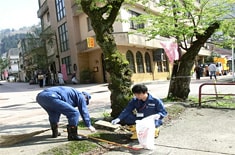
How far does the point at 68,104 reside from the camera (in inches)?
211

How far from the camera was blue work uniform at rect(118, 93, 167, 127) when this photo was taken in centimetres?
569

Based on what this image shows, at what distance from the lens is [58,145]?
17.0 feet

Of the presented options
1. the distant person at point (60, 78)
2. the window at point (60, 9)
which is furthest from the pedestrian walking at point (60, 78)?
the window at point (60, 9)

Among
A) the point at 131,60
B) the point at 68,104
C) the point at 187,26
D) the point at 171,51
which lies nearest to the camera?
the point at 68,104

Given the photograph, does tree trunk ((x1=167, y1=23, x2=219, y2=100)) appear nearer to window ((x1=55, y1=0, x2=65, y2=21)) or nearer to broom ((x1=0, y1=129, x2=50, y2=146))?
broom ((x1=0, y1=129, x2=50, y2=146))

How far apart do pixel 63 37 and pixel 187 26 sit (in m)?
21.9

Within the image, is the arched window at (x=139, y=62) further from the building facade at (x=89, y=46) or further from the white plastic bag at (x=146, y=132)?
the white plastic bag at (x=146, y=132)

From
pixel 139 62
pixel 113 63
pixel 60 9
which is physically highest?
pixel 60 9

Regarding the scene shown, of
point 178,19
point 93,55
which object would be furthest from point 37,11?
point 178,19

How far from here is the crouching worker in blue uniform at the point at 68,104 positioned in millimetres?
5281

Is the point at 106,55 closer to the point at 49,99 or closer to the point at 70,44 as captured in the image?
the point at 49,99

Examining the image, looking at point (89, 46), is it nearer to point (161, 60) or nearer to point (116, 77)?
point (161, 60)

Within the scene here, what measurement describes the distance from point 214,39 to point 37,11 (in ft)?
107

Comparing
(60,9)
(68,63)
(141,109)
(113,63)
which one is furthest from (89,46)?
(141,109)
